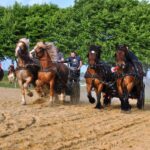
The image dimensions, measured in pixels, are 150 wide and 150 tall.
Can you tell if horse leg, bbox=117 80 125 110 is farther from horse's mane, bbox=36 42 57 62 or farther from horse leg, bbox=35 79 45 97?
horse's mane, bbox=36 42 57 62

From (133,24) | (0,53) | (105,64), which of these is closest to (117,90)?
(105,64)

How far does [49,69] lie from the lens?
1856 centimetres

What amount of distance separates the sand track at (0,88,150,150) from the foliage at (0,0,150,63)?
3580cm

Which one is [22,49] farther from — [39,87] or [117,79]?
[117,79]

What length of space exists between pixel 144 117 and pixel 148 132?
348cm

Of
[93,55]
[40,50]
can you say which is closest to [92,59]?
[93,55]

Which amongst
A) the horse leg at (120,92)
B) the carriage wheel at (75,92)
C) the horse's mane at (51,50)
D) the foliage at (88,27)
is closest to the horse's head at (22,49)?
the horse's mane at (51,50)

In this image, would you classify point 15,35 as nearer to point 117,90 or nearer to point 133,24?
point 133,24

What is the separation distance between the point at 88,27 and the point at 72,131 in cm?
4300

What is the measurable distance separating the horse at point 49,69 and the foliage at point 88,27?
3100 centimetres

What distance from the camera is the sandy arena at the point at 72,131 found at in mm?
9797

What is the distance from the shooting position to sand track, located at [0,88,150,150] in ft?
32.1

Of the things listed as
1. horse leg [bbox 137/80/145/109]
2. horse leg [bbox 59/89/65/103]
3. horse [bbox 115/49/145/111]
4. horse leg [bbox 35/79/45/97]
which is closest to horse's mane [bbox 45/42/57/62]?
horse leg [bbox 35/79/45/97]

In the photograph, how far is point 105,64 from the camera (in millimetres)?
17828
